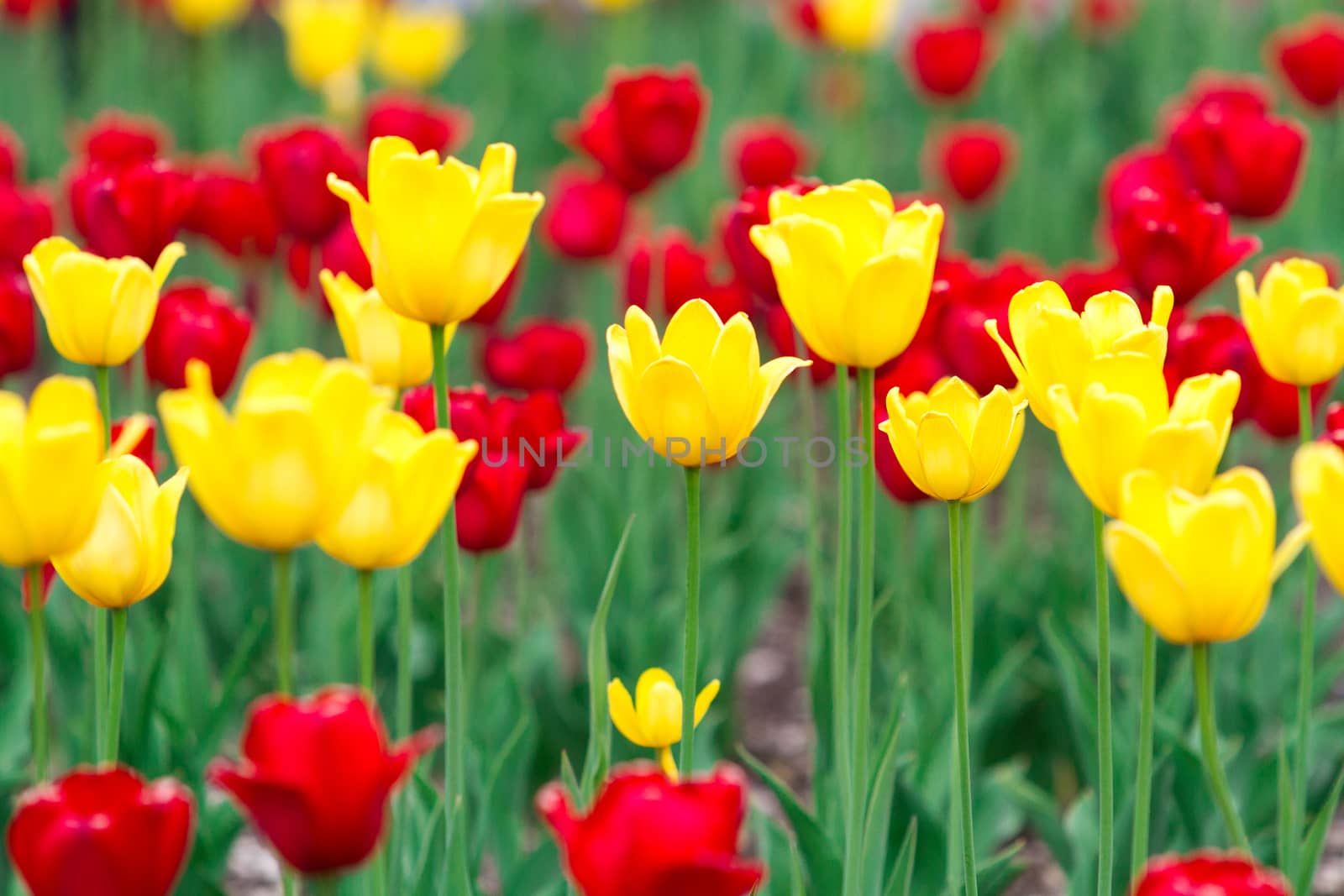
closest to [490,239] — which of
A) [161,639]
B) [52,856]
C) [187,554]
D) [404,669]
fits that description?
[404,669]

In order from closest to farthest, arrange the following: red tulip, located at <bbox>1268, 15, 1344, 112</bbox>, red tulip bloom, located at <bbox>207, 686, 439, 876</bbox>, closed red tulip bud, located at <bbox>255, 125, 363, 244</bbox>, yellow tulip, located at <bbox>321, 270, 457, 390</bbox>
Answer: red tulip bloom, located at <bbox>207, 686, 439, 876</bbox> < yellow tulip, located at <bbox>321, 270, 457, 390</bbox> < closed red tulip bud, located at <bbox>255, 125, 363, 244</bbox> < red tulip, located at <bbox>1268, 15, 1344, 112</bbox>

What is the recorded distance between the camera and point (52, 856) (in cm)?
78

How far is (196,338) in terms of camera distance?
1636 mm

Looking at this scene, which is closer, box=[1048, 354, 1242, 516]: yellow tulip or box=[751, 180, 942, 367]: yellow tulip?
box=[1048, 354, 1242, 516]: yellow tulip

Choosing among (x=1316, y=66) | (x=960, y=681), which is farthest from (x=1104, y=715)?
(x=1316, y=66)

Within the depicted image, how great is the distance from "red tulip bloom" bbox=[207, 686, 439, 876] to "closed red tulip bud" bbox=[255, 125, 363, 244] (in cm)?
122

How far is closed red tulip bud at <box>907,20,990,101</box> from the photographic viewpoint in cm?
345

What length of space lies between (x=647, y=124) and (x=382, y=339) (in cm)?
75

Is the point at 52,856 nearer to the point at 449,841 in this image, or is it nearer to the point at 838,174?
the point at 449,841

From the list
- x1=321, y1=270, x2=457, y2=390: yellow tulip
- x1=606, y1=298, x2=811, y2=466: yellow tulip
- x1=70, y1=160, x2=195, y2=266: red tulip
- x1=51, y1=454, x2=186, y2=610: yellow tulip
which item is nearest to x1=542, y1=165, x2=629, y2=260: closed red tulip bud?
x1=70, y1=160, x2=195, y2=266: red tulip

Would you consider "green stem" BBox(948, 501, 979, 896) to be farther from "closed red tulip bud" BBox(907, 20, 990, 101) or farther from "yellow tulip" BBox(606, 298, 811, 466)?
"closed red tulip bud" BBox(907, 20, 990, 101)

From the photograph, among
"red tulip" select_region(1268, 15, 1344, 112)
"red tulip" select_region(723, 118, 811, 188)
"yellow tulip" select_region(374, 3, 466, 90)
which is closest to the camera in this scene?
"red tulip" select_region(723, 118, 811, 188)

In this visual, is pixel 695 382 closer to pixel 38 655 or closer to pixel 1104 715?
pixel 1104 715

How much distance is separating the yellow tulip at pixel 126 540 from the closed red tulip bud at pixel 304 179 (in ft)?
2.96
